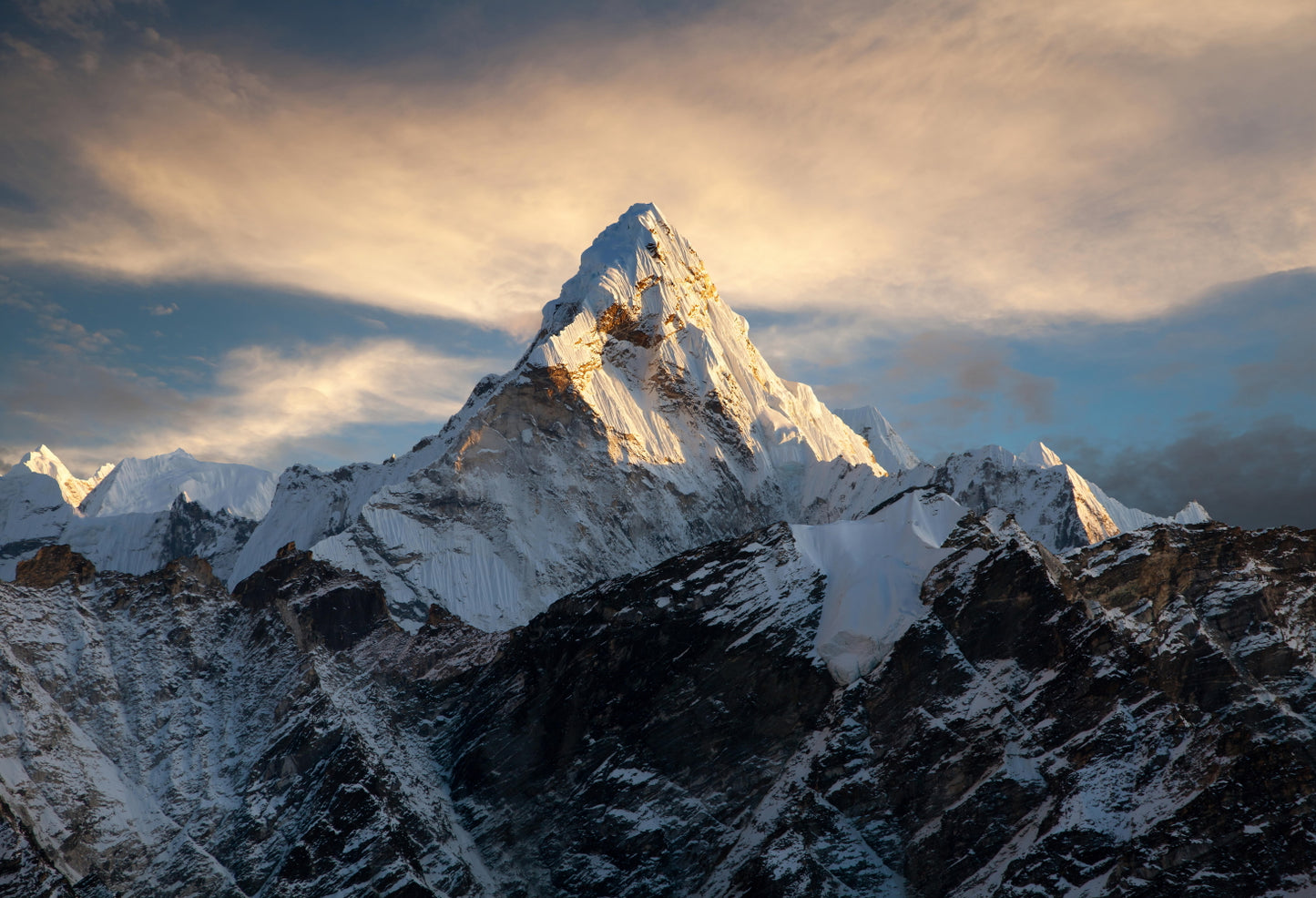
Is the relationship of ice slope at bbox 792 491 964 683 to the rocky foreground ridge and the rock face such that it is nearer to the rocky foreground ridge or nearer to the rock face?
the rocky foreground ridge

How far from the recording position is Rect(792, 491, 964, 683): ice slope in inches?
6388

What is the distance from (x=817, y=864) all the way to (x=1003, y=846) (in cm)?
2026

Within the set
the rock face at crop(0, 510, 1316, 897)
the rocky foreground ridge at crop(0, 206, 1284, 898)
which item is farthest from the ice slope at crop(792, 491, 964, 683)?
the rock face at crop(0, 510, 1316, 897)

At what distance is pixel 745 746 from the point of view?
530 feet

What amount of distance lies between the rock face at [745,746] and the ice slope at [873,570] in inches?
57.8

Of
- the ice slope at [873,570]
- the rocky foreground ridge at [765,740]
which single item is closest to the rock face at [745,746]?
the rocky foreground ridge at [765,740]

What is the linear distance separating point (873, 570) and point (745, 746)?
95.9 ft

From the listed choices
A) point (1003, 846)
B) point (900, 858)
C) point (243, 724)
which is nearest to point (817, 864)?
point (900, 858)

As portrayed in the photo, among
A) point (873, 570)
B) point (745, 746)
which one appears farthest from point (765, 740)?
point (873, 570)

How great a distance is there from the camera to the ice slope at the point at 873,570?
532 ft

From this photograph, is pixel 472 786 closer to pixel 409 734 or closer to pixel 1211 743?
pixel 409 734

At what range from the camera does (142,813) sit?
176 metres

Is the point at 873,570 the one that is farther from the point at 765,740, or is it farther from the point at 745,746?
the point at 745,746

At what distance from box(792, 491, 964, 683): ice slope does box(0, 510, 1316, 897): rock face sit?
147 centimetres
